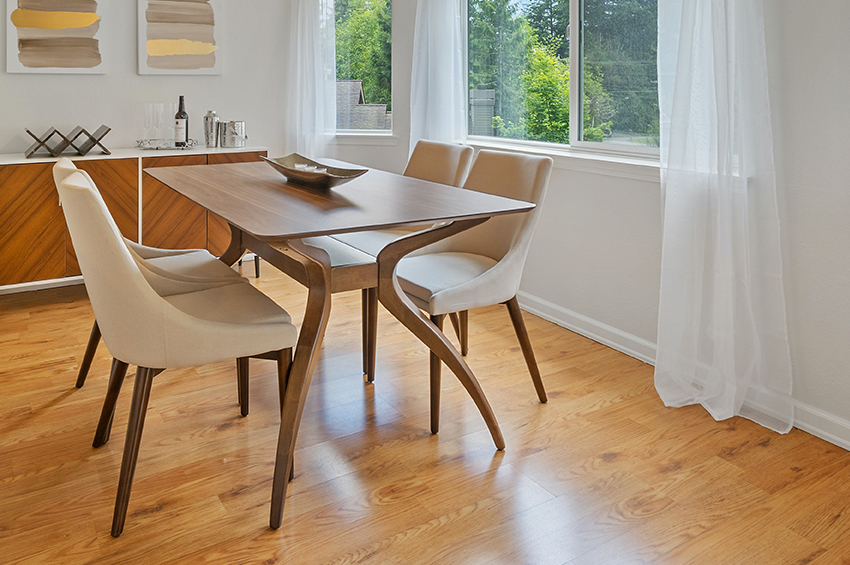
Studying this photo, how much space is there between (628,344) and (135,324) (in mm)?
2127

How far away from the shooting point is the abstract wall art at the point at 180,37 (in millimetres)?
4309

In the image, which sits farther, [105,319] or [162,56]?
[162,56]

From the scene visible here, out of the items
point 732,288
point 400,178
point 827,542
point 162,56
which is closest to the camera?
point 827,542

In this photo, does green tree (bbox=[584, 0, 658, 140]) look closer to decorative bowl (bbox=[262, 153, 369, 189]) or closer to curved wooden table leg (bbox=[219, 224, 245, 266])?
decorative bowl (bbox=[262, 153, 369, 189])

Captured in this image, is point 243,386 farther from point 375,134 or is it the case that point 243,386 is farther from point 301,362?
point 375,134

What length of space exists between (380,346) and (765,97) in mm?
1832

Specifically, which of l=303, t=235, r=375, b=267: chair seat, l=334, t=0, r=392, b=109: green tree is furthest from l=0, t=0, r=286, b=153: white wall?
l=303, t=235, r=375, b=267: chair seat

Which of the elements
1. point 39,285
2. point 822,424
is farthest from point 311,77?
point 822,424

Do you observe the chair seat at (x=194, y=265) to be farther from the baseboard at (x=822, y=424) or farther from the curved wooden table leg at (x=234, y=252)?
the baseboard at (x=822, y=424)

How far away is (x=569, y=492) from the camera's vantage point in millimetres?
2045

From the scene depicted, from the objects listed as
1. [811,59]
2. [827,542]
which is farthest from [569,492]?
[811,59]

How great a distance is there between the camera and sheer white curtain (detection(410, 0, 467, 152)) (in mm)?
4062

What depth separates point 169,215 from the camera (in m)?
4.10

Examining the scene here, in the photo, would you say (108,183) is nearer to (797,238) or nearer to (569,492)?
(569,492)
